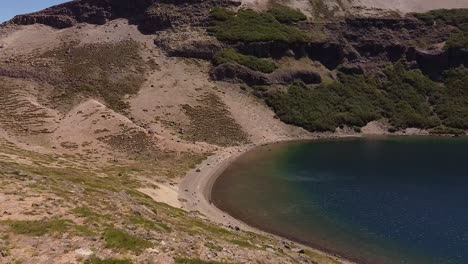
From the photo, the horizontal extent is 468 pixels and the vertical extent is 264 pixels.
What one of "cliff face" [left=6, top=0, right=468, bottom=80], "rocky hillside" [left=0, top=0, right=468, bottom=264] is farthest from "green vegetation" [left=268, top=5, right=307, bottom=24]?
"cliff face" [left=6, top=0, right=468, bottom=80]

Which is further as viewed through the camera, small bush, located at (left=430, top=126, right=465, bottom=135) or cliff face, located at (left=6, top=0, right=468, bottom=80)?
cliff face, located at (left=6, top=0, right=468, bottom=80)

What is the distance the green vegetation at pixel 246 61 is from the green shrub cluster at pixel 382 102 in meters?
12.3

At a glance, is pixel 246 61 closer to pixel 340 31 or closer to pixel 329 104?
pixel 329 104

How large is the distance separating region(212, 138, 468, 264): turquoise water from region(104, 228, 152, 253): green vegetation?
99.1 ft

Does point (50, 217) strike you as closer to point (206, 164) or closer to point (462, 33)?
point (206, 164)

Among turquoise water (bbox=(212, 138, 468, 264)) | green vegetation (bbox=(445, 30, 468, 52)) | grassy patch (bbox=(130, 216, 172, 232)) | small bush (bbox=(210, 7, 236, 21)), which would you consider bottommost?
turquoise water (bbox=(212, 138, 468, 264))

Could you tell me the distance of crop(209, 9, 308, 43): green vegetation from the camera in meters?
179

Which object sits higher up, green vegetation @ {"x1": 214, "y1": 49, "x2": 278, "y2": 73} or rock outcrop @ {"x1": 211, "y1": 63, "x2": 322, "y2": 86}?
green vegetation @ {"x1": 214, "y1": 49, "x2": 278, "y2": 73}

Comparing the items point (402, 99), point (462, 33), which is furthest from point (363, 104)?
point (462, 33)

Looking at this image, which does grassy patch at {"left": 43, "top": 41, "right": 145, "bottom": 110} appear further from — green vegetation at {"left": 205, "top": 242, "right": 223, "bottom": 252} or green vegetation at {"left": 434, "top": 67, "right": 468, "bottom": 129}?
green vegetation at {"left": 434, "top": 67, "right": 468, "bottom": 129}

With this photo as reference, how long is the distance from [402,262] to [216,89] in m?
106

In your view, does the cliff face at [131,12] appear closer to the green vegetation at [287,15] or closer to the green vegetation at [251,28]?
the green vegetation at [251,28]

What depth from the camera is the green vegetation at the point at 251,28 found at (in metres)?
179

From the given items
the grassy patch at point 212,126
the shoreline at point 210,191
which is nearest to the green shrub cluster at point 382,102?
the shoreline at point 210,191
